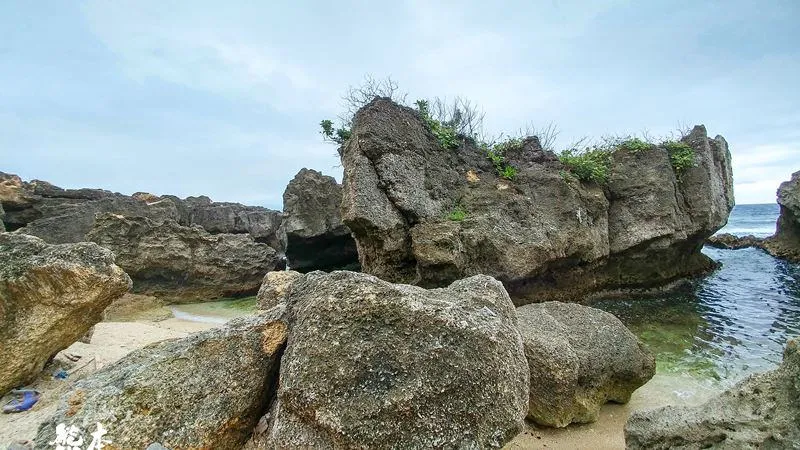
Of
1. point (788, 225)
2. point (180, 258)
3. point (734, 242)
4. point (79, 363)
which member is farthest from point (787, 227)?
point (79, 363)

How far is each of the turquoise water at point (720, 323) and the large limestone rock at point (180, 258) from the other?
12.2 m

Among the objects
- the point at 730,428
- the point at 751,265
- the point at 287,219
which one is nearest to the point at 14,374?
the point at 730,428

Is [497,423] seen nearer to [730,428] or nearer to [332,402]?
[332,402]

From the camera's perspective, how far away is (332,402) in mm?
2406

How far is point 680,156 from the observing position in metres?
12.4

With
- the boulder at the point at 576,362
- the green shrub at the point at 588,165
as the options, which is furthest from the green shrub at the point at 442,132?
the boulder at the point at 576,362

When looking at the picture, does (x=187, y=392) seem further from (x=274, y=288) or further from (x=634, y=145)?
(x=634, y=145)

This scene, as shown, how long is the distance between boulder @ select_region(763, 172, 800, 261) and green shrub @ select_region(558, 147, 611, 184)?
12.8 m

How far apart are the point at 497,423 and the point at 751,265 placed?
23.3m

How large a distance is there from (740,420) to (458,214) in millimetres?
6877

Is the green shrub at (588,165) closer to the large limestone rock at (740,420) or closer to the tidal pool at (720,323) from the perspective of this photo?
the tidal pool at (720,323)

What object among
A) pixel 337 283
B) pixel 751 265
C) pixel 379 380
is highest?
pixel 337 283

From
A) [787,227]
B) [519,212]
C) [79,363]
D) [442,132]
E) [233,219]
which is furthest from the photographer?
[233,219]

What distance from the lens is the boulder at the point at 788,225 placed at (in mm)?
18281
